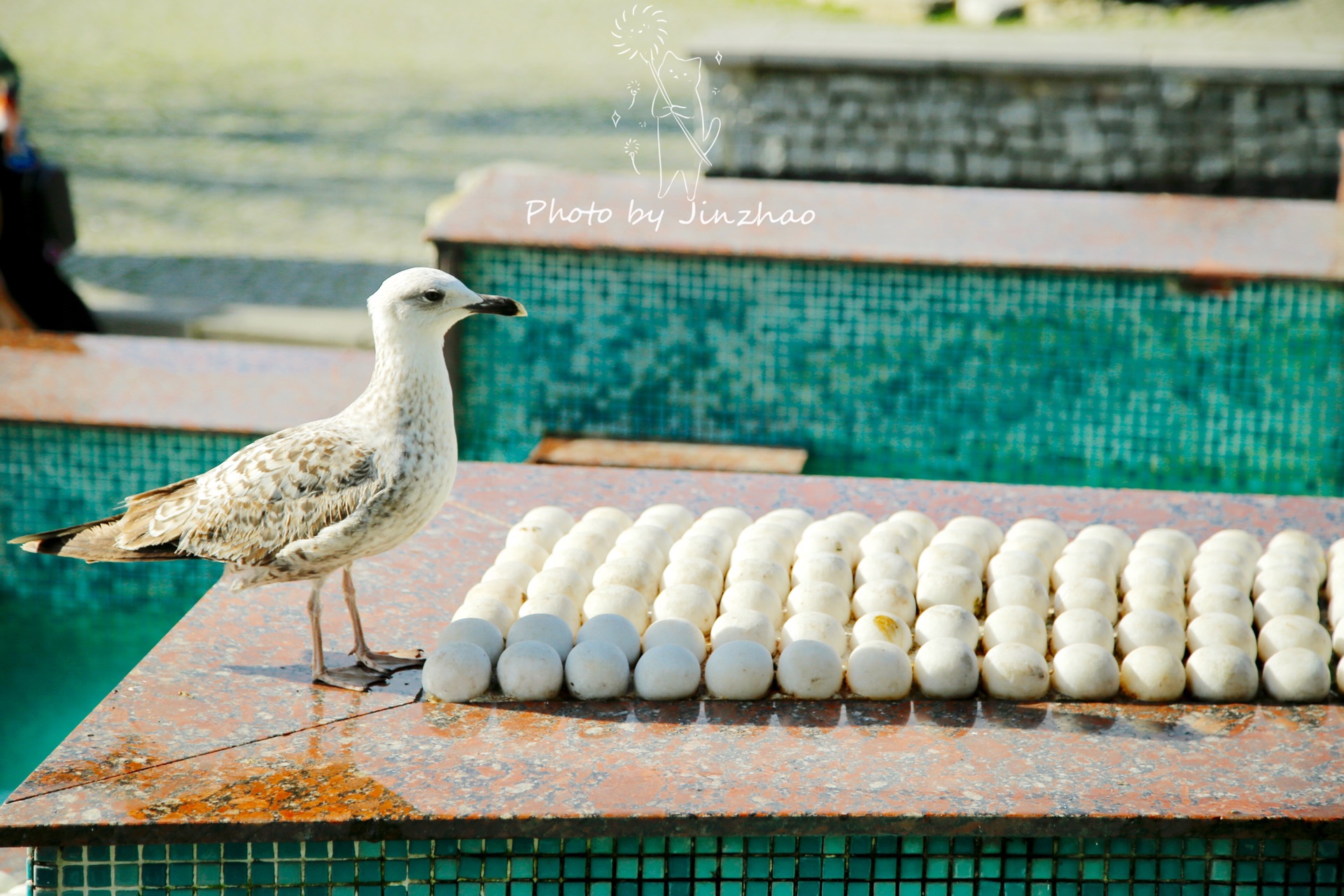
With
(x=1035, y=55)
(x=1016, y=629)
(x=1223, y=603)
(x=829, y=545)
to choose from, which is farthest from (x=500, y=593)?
(x=1035, y=55)

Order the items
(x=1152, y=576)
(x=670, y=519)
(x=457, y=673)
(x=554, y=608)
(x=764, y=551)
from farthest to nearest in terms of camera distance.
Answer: (x=670, y=519), (x=764, y=551), (x=1152, y=576), (x=554, y=608), (x=457, y=673)

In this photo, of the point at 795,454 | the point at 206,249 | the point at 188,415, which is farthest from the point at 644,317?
the point at 206,249

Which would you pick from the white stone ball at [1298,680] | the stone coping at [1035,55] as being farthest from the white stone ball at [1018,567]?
the stone coping at [1035,55]

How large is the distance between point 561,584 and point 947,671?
862mm

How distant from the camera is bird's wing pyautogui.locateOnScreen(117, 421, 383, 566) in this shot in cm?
264

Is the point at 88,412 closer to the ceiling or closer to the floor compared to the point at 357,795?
closer to the ceiling

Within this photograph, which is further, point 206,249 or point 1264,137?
point 206,249

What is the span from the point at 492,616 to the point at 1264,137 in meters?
7.40

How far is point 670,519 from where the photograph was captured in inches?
139

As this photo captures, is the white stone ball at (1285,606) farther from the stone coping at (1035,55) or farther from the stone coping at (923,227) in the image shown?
the stone coping at (1035,55)

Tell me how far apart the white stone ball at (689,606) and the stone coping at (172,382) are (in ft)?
7.86

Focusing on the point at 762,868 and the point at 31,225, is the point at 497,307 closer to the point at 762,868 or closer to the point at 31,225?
the point at 762,868

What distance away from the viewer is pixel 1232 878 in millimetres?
2504

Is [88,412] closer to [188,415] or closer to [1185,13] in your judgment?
[188,415]
